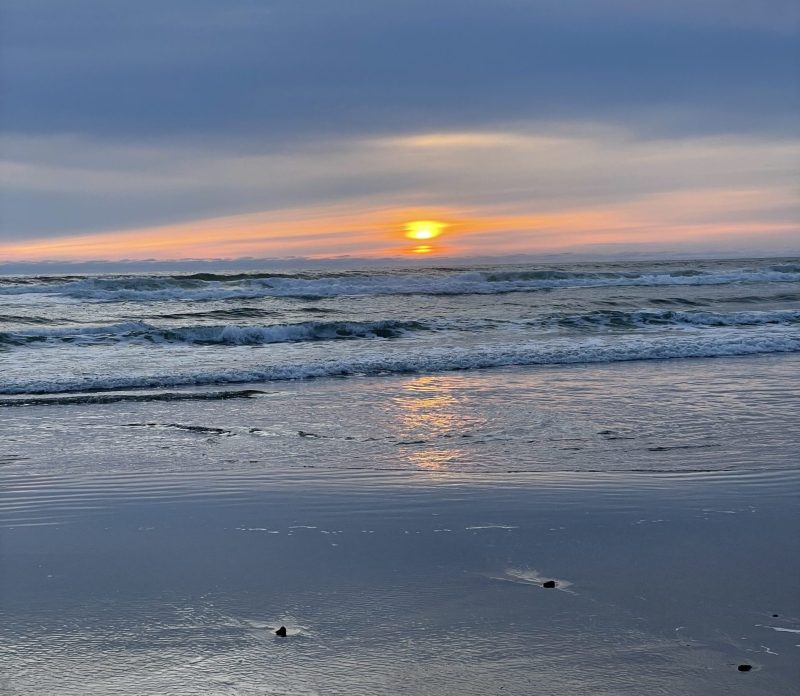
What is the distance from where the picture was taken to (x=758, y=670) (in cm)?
343

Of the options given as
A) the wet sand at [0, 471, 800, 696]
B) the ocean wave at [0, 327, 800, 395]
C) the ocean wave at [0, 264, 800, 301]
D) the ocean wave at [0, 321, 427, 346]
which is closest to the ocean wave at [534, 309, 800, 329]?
the ocean wave at [0, 327, 800, 395]

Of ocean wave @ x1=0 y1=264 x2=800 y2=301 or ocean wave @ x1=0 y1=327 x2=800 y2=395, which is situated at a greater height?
ocean wave @ x1=0 y1=264 x2=800 y2=301

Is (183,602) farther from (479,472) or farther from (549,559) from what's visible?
(479,472)

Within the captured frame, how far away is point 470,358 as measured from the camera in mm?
14633

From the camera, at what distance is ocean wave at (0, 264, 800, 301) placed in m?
35.5

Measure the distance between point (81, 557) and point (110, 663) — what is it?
1.55 m

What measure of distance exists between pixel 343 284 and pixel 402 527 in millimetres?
34822

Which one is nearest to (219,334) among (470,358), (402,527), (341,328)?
(341,328)

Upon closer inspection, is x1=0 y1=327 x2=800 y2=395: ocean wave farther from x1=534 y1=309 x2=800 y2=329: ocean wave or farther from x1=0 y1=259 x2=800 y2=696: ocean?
x1=534 y1=309 x2=800 y2=329: ocean wave

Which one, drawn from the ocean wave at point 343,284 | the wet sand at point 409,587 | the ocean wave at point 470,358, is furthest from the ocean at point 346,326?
the wet sand at point 409,587

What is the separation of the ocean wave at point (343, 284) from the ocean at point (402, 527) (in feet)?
71.3

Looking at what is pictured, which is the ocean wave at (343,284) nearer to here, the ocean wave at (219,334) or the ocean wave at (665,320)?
the ocean wave at (219,334)

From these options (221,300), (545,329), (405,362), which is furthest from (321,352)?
(221,300)

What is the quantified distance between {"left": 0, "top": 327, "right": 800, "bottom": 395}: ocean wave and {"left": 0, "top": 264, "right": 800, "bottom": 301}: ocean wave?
66.4ft
